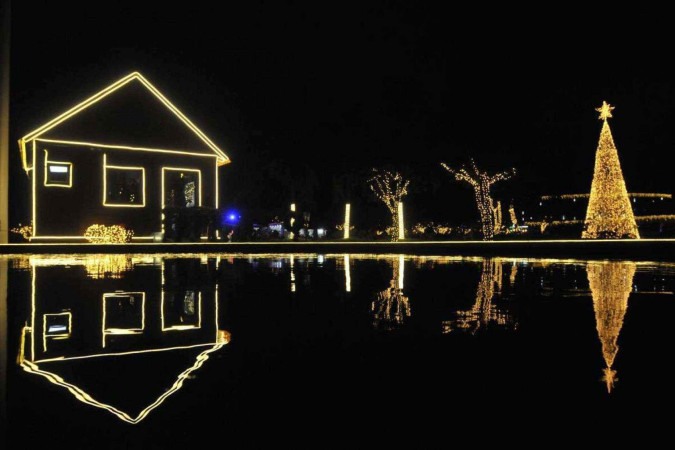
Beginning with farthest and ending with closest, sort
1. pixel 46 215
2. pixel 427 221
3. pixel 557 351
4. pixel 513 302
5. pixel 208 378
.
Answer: pixel 427 221 < pixel 46 215 < pixel 513 302 < pixel 557 351 < pixel 208 378

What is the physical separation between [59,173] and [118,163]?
7.93 feet

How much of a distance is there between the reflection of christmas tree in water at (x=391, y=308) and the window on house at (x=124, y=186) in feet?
68.6

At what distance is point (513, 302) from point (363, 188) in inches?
1101

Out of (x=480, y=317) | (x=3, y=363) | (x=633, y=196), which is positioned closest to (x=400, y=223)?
(x=633, y=196)

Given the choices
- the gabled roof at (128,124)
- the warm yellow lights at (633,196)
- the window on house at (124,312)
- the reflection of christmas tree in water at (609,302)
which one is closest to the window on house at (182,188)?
the gabled roof at (128,124)

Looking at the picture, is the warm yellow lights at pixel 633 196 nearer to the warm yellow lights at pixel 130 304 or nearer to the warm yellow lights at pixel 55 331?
the warm yellow lights at pixel 130 304

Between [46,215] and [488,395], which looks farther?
[46,215]

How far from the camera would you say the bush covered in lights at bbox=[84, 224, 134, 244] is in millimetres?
26516

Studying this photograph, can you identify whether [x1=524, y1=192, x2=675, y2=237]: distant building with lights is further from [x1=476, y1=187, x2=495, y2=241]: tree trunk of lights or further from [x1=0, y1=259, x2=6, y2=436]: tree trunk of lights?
[x1=0, y1=259, x2=6, y2=436]: tree trunk of lights

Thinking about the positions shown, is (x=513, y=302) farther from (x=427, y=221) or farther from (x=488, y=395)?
(x=427, y=221)

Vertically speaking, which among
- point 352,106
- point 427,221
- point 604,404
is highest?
point 352,106

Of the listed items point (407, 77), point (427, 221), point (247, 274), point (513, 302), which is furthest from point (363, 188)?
point (513, 302)

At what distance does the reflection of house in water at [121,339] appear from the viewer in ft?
12.1

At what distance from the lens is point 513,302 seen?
759 cm
